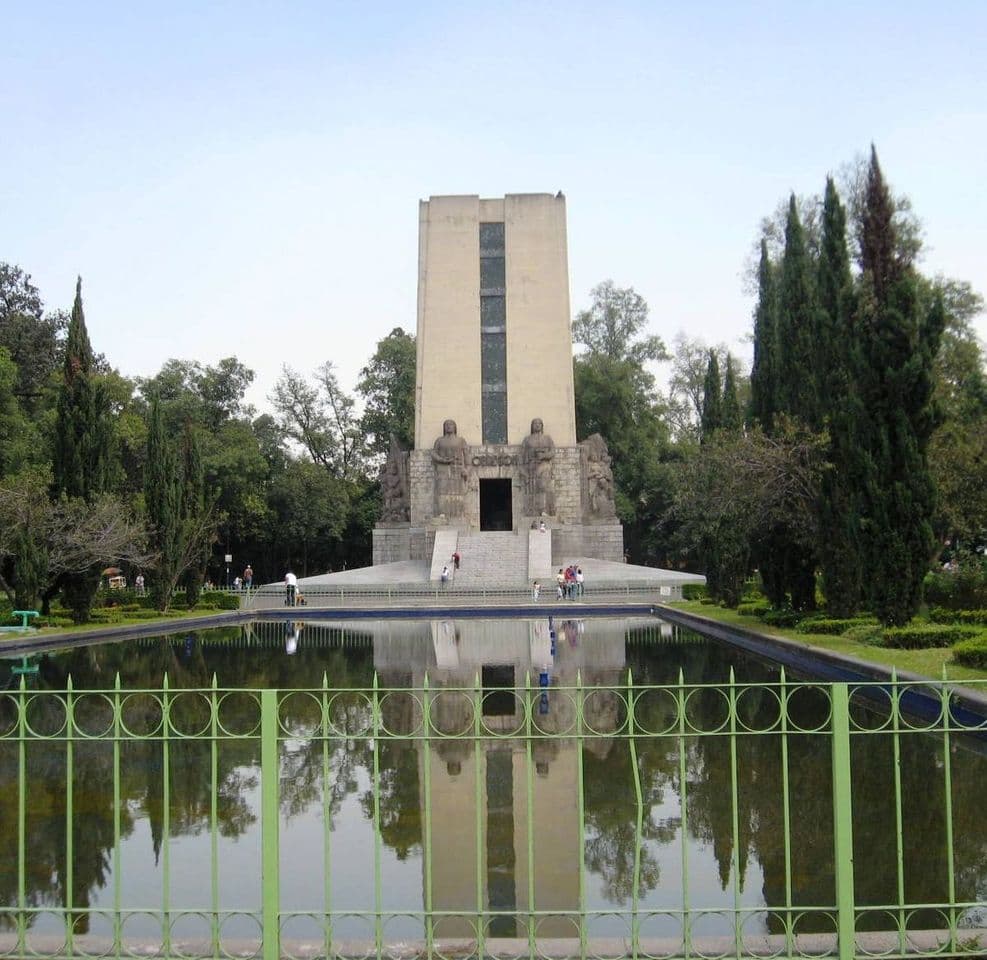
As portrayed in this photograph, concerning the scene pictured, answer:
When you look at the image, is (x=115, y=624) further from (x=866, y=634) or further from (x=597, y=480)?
(x=597, y=480)

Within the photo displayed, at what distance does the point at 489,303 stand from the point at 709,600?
1332 centimetres

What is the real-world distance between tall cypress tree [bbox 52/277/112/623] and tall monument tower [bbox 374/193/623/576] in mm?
13283

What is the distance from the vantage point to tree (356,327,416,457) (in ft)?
149

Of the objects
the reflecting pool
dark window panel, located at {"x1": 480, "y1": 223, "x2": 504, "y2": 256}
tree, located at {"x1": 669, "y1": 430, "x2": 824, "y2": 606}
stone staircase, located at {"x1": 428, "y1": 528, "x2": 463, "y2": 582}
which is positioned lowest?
the reflecting pool

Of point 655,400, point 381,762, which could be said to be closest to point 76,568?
point 381,762

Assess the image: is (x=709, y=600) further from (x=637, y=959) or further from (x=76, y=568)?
(x=637, y=959)

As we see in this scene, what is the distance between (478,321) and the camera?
34406mm

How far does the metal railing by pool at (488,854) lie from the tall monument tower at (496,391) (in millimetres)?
24261

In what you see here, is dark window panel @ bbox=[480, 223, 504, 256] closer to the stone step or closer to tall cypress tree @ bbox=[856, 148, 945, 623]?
the stone step

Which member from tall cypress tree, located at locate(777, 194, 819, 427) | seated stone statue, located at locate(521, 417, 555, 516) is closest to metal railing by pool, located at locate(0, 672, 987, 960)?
tall cypress tree, located at locate(777, 194, 819, 427)

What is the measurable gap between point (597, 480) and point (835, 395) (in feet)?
59.2

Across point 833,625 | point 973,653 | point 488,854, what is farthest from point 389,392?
point 488,854

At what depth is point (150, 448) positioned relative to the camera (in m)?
24.5

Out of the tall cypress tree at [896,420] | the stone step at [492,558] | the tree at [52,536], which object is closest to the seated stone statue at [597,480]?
the stone step at [492,558]
